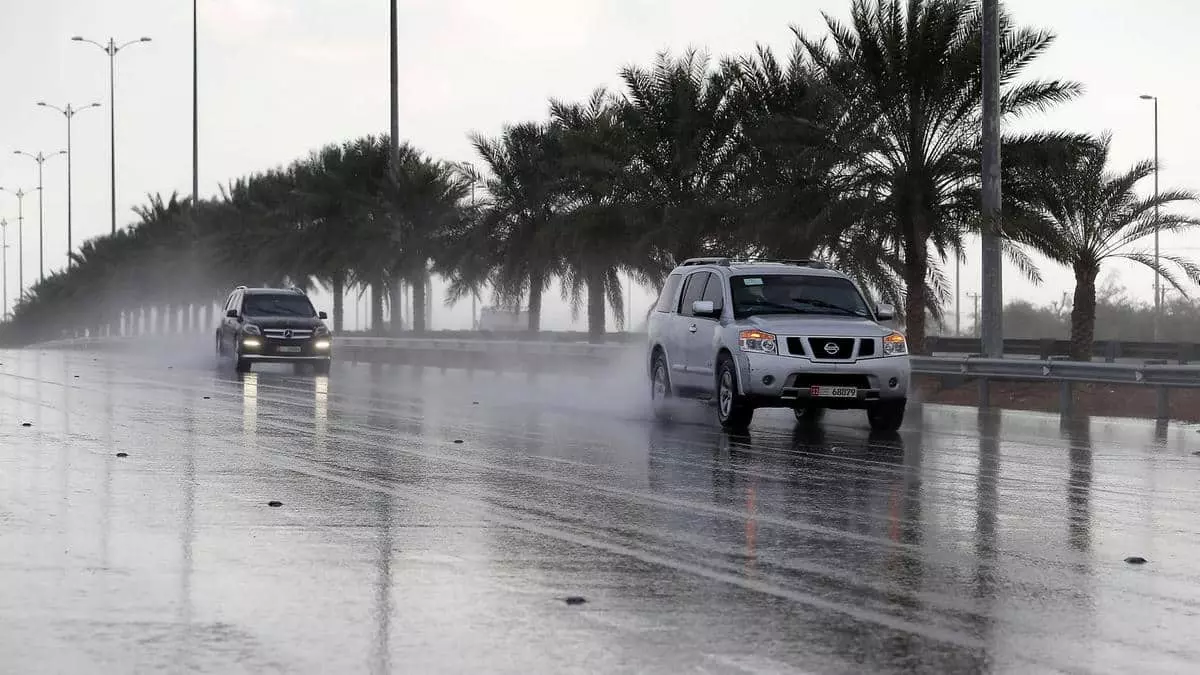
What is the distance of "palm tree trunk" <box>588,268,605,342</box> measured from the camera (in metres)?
45.4

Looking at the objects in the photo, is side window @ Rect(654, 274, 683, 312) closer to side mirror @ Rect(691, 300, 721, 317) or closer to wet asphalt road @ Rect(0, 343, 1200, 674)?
side mirror @ Rect(691, 300, 721, 317)

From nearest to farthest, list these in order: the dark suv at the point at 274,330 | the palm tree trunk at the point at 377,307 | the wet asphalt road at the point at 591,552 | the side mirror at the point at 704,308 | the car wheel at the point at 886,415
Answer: the wet asphalt road at the point at 591,552, the car wheel at the point at 886,415, the side mirror at the point at 704,308, the dark suv at the point at 274,330, the palm tree trunk at the point at 377,307

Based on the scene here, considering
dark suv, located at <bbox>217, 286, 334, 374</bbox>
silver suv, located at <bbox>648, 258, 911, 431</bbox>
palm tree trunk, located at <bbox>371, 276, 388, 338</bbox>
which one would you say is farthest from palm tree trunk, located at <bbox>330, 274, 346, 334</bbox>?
silver suv, located at <bbox>648, 258, 911, 431</bbox>

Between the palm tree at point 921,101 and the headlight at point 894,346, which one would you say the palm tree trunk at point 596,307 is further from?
the headlight at point 894,346

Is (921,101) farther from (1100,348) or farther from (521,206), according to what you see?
(521,206)

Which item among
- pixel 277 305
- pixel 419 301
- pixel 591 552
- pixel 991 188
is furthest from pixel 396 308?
pixel 591 552

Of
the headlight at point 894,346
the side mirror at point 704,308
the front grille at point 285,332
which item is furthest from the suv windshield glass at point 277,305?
the headlight at point 894,346

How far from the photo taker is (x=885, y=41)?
1252 inches

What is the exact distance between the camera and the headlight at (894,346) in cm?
1856

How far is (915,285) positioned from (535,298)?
19.0 meters

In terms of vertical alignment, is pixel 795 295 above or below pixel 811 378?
above

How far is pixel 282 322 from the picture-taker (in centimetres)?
3703

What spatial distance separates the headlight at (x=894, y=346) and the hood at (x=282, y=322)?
68.2 ft

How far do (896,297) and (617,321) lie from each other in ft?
46.4
